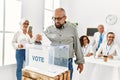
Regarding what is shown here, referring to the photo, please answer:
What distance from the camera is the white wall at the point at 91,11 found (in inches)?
194

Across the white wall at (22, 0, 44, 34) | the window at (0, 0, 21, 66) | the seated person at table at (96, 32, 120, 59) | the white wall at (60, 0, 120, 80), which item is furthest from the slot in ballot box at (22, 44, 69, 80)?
the white wall at (60, 0, 120, 80)

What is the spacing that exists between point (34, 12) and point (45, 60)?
305 cm

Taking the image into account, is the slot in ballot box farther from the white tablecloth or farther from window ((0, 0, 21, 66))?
window ((0, 0, 21, 66))

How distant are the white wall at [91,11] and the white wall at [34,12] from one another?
1.39 m

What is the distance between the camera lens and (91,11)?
5285mm

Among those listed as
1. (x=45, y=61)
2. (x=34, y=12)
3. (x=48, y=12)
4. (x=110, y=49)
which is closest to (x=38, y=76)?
(x=45, y=61)

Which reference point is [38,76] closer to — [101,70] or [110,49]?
[101,70]

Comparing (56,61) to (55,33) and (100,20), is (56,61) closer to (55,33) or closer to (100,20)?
(55,33)

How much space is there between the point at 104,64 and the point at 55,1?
325 centimetres

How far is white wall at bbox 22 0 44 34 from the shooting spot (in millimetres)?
3727

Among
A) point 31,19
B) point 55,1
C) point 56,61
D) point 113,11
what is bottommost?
point 56,61

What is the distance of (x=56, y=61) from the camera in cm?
124

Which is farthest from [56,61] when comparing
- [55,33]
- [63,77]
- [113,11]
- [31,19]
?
[113,11]

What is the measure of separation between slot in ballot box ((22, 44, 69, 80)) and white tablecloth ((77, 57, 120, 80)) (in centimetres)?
135
